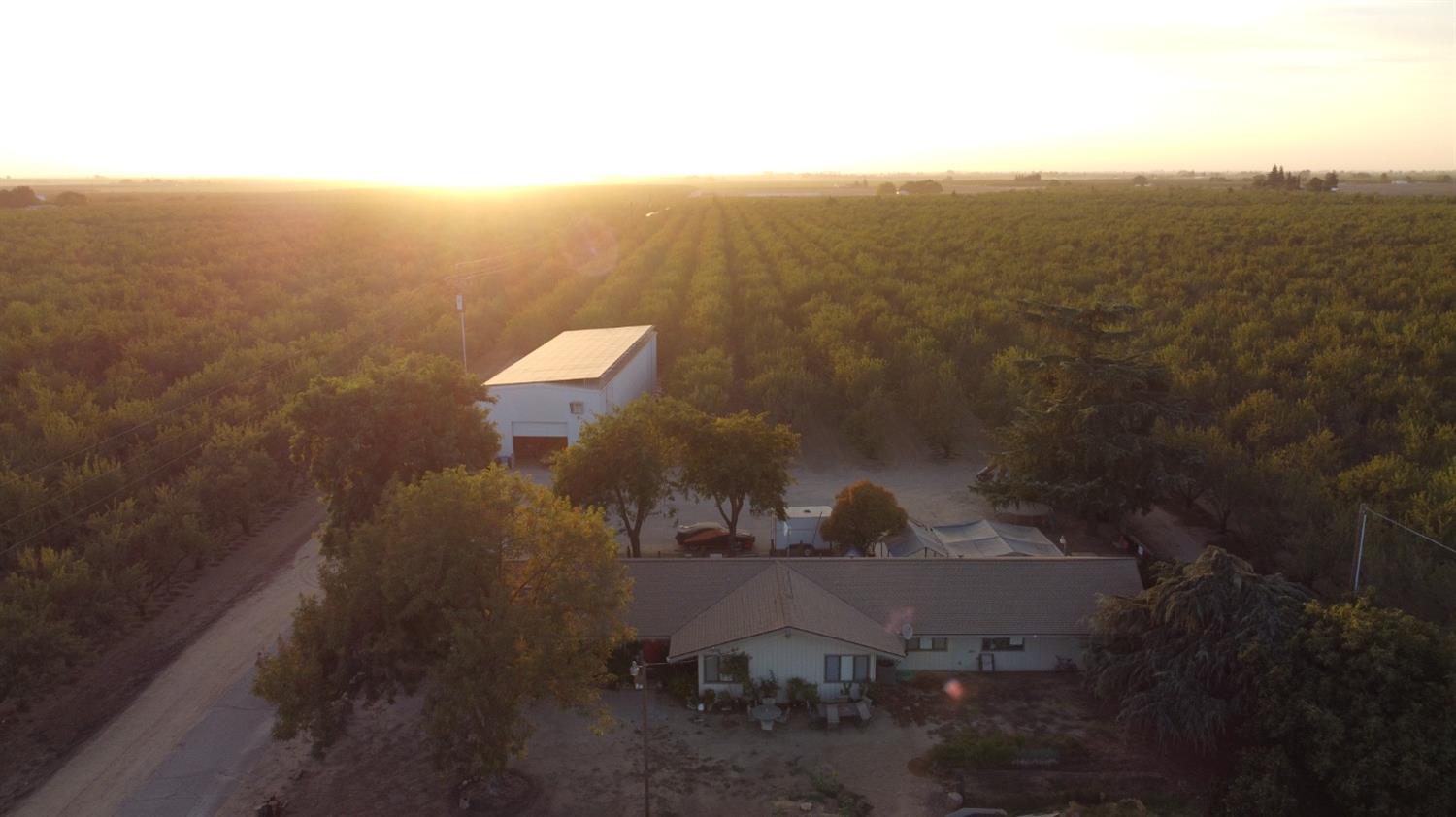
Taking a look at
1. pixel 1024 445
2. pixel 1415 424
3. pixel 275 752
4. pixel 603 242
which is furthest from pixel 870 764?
pixel 603 242

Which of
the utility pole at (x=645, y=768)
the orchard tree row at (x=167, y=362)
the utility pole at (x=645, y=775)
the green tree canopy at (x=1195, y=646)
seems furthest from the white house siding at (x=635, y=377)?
the green tree canopy at (x=1195, y=646)

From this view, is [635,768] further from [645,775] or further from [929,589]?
[929,589]

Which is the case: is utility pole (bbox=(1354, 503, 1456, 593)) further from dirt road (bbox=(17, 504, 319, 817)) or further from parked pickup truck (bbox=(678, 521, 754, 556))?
dirt road (bbox=(17, 504, 319, 817))

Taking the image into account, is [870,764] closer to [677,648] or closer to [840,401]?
[677,648]

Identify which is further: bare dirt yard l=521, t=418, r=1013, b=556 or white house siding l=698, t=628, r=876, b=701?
bare dirt yard l=521, t=418, r=1013, b=556

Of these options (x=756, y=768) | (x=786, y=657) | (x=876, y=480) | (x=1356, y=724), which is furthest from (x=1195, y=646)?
(x=876, y=480)

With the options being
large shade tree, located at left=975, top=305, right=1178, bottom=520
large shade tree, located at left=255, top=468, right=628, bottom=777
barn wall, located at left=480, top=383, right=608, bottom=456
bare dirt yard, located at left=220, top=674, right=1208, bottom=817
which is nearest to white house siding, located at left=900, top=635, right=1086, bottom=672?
bare dirt yard, located at left=220, top=674, right=1208, bottom=817
